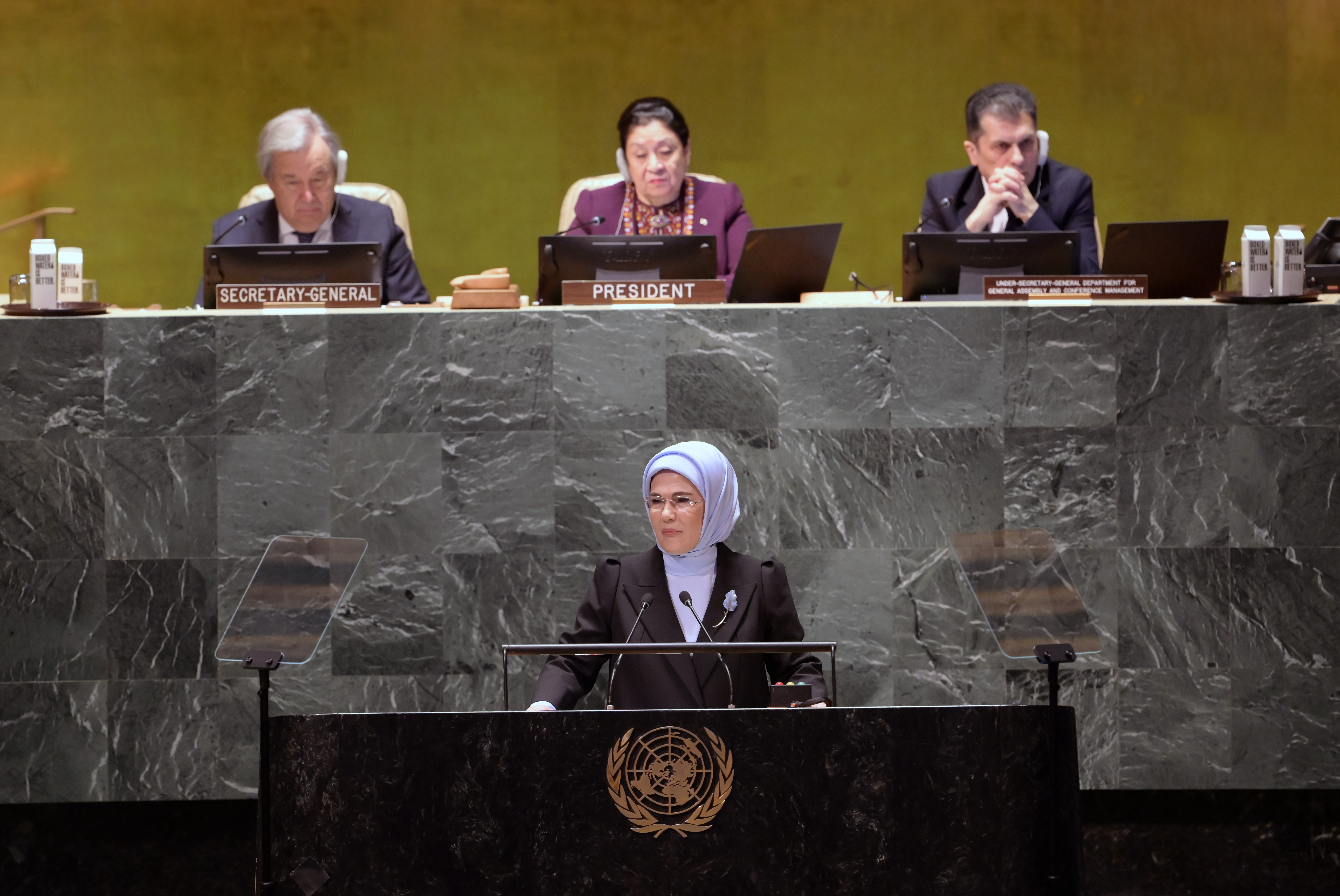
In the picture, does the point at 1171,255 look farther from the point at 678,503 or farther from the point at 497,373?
the point at 497,373

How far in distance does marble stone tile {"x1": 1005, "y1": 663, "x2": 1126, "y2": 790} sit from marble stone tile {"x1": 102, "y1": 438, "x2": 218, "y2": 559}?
224cm

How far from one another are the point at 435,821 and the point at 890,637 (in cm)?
170

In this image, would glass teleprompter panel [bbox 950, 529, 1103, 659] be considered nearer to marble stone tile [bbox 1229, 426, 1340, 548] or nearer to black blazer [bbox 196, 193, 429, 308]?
marble stone tile [bbox 1229, 426, 1340, 548]

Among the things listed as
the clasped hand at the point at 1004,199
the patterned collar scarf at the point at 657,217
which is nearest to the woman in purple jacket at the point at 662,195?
the patterned collar scarf at the point at 657,217

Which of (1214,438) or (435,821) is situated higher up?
(1214,438)

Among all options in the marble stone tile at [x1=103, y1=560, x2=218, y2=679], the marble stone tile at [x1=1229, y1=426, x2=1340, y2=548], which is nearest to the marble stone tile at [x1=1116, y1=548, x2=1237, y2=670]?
the marble stone tile at [x1=1229, y1=426, x2=1340, y2=548]

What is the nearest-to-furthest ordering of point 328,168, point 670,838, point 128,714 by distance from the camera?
point 670,838, point 128,714, point 328,168

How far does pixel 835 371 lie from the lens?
3.82m

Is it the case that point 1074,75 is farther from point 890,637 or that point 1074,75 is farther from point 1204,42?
point 890,637

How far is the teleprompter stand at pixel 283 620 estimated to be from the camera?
235 centimetres

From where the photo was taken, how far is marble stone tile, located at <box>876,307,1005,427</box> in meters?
3.80

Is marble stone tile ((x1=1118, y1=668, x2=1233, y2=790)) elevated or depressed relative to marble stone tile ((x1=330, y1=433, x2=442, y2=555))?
depressed

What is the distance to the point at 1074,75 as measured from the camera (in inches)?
285

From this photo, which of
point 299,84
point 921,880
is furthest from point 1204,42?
point 921,880
